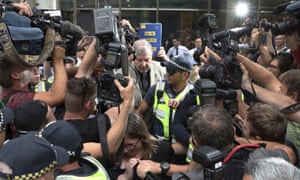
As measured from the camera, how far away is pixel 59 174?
1.89 m

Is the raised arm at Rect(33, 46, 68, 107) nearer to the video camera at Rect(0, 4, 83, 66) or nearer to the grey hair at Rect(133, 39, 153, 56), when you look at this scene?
the video camera at Rect(0, 4, 83, 66)

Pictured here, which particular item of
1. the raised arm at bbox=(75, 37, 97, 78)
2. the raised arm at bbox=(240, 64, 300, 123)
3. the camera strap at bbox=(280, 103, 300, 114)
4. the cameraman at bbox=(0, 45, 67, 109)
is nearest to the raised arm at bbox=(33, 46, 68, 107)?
the cameraman at bbox=(0, 45, 67, 109)

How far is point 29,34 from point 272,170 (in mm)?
1684

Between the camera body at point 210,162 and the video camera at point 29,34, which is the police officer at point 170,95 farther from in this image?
the camera body at point 210,162

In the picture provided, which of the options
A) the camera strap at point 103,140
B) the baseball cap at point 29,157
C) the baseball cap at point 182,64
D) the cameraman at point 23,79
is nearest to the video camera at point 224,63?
the baseball cap at point 182,64

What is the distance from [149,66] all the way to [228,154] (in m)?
2.55

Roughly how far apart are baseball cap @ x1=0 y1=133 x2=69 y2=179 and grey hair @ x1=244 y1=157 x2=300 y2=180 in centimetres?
84

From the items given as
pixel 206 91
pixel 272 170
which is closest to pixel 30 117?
pixel 206 91

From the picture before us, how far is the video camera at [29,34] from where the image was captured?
7.73 feet

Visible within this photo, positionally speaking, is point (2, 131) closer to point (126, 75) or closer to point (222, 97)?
point (126, 75)

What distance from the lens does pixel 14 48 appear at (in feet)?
7.81

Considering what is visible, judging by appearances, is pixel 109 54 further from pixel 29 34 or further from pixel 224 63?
pixel 224 63

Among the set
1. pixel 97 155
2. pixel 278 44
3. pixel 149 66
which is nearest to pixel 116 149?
pixel 97 155

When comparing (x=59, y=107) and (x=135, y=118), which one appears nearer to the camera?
(x=135, y=118)
